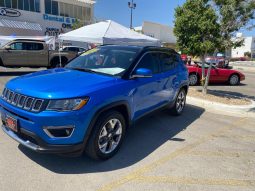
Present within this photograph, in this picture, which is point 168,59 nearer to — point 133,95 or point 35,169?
point 133,95

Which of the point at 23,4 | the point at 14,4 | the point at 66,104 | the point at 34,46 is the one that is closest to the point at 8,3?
the point at 14,4

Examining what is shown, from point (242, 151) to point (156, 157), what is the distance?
5.61ft

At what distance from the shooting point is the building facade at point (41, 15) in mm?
32531

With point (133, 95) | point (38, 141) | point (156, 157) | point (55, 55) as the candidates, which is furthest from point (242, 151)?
point (55, 55)

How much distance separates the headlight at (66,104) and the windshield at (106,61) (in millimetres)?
1078

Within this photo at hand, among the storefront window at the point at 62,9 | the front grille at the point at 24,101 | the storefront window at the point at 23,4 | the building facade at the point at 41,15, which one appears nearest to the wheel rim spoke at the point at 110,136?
the front grille at the point at 24,101

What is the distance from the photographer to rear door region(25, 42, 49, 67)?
1369 cm

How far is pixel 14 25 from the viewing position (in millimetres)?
32375

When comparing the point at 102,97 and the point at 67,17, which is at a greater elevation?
the point at 67,17

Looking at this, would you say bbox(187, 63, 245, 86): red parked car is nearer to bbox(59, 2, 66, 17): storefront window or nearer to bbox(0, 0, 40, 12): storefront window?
bbox(0, 0, 40, 12): storefront window

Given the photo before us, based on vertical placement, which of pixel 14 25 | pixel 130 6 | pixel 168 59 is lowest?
pixel 168 59

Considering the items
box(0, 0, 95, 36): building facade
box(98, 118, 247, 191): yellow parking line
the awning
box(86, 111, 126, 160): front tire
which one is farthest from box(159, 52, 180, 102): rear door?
the awning

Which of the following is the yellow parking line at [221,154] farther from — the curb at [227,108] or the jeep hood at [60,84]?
the curb at [227,108]

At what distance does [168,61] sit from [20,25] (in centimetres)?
3184
